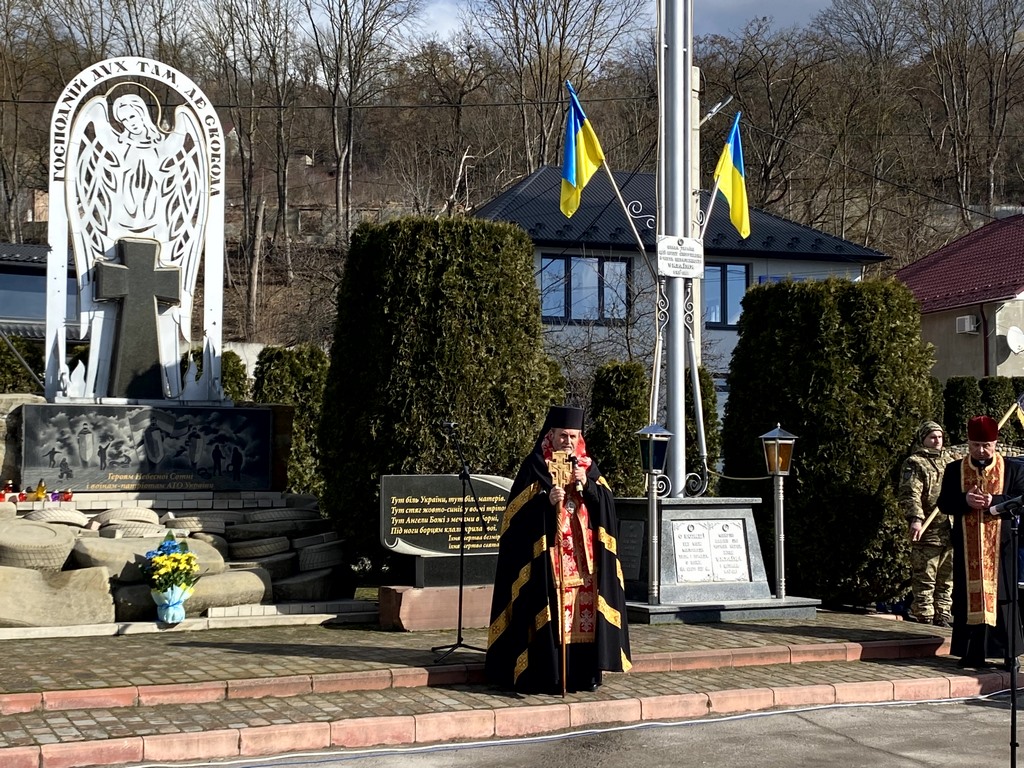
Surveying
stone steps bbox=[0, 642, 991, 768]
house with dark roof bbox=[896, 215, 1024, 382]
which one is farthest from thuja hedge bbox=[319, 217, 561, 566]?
house with dark roof bbox=[896, 215, 1024, 382]

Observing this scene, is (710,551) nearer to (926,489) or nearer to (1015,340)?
(926,489)

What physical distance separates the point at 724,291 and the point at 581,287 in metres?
4.40

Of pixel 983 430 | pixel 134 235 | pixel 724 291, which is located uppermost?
pixel 724 291

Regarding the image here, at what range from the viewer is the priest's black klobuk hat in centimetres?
779

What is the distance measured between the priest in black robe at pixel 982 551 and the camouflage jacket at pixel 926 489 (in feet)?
4.68

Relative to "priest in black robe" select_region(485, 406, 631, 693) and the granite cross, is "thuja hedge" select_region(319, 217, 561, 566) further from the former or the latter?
"priest in black robe" select_region(485, 406, 631, 693)

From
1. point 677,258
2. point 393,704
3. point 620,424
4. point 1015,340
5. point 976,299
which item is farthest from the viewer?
point 976,299

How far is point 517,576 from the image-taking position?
305 inches

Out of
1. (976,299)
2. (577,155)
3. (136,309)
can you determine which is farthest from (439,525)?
(976,299)

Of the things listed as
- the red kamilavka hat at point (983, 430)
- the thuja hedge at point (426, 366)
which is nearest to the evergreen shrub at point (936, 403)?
the red kamilavka hat at point (983, 430)

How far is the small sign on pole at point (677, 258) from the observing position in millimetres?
11039

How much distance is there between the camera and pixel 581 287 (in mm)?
31578

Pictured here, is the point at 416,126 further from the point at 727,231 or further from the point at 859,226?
the point at 859,226

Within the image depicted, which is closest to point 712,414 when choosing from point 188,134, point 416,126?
point 188,134
